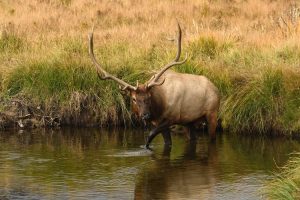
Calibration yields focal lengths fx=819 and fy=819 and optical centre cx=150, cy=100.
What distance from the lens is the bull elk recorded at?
14.0 m

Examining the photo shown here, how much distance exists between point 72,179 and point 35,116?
15.5ft

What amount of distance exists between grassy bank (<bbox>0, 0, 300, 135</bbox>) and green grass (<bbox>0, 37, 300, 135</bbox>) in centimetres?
2

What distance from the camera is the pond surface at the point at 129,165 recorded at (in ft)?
36.1

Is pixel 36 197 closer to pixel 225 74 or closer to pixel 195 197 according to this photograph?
pixel 195 197

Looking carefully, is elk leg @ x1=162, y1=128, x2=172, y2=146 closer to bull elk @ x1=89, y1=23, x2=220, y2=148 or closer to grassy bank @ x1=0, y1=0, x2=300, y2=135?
Answer: bull elk @ x1=89, y1=23, x2=220, y2=148

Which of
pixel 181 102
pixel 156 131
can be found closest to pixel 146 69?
pixel 181 102

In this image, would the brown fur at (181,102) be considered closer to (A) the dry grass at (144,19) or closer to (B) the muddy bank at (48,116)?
(B) the muddy bank at (48,116)

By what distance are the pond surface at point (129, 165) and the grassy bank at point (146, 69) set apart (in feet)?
1.53

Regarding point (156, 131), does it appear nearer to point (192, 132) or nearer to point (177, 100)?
point (177, 100)

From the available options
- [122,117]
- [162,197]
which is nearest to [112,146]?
[122,117]

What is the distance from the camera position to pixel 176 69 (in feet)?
53.8

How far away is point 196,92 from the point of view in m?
14.4

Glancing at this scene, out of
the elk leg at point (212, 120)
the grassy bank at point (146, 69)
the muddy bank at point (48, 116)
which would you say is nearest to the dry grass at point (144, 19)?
the grassy bank at point (146, 69)

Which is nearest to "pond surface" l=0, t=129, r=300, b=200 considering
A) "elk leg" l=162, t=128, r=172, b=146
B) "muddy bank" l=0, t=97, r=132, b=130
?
"elk leg" l=162, t=128, r=172, b=146
